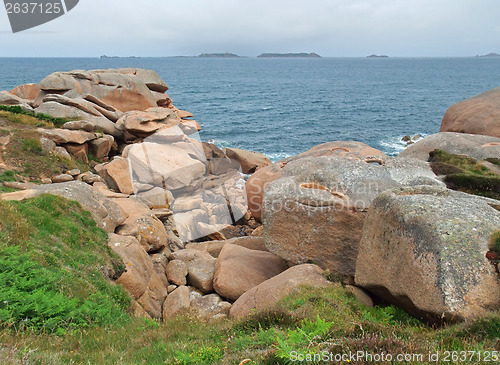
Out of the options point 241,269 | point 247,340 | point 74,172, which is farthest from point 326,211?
point 74,172

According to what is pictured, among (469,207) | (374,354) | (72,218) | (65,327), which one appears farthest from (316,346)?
(72,218)

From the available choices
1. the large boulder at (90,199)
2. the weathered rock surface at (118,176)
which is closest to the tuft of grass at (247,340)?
the large boulder at (90,199)

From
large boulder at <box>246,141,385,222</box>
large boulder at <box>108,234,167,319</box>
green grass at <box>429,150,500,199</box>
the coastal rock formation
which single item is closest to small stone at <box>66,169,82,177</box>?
the coastal rock formation

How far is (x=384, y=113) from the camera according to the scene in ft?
254

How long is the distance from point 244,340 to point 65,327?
172 inches

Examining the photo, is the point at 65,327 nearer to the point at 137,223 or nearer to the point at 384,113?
the point at 137,223

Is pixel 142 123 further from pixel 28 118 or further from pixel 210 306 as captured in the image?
pixel 210 306

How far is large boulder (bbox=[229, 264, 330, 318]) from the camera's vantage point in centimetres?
1242

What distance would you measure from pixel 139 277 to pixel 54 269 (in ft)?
13.4

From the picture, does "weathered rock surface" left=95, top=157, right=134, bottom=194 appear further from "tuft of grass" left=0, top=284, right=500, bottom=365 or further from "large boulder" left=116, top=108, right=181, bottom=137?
"tuft of grass" left=0, top=284, right=500, bottom=365

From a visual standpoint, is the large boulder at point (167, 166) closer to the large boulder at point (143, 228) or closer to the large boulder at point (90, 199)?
the large boulder at point (143, 228)

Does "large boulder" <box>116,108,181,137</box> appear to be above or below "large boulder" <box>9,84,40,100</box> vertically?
below

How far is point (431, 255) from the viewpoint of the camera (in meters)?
10.5

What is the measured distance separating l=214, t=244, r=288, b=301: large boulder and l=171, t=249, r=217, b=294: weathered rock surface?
1.97ft
